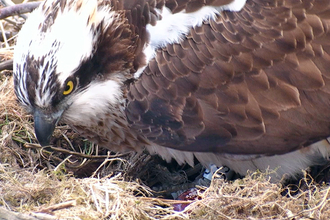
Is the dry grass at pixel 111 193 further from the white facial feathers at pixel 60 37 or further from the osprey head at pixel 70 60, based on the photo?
the white facial feathers at pixel 60 37

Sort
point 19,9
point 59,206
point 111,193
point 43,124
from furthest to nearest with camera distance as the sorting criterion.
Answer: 1. point 19,9
2. point 43,124
3. point 111,193
4. point 59,206

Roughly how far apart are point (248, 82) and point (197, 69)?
330mm

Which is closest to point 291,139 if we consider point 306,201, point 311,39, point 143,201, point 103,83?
point 306,201

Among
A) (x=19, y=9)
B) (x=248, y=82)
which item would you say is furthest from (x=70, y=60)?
(x=19, y=9)

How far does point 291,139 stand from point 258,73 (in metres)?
0.47

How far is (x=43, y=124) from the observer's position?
3.48 m

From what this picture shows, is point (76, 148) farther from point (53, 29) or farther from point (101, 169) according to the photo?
point (53, 29)

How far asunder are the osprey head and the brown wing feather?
285 millimetres

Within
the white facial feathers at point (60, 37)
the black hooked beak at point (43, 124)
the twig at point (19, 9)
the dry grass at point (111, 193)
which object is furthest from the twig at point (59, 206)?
the twig at point (19, 9)

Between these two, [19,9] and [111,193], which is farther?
[19,9]

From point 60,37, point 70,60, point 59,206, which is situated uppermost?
point 60,37

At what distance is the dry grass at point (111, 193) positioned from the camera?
3139 mm

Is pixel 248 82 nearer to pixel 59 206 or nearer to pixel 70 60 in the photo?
pixel 70 60

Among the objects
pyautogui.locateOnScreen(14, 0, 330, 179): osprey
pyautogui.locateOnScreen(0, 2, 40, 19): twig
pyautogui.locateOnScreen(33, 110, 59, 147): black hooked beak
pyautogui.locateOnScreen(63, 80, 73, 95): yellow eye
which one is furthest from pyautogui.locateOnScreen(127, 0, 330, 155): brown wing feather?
pyautogui.locateOnScreen(0, 2, 40, 19): twig
